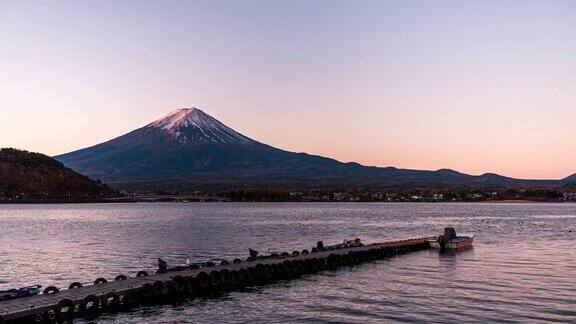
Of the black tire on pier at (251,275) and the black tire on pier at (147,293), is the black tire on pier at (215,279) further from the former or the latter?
the black tire on pier at (147,293)

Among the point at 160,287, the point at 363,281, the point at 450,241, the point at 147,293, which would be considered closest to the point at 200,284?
the point at 160,287

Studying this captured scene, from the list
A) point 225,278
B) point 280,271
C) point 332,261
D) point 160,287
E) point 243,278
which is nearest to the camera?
point 160,287

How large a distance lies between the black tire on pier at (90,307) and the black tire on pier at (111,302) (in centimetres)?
37

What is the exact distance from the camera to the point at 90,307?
29.8 metres

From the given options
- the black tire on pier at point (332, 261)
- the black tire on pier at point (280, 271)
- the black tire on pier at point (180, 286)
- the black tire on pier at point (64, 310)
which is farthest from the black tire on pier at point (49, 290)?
the black tire on pier at point (332, 261)

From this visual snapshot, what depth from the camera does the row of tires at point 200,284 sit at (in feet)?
95.8

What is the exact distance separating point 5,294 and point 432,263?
3422 centimetres

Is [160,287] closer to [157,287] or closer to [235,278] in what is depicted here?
[157,287]

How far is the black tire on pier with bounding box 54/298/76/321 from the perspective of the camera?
27814 mm

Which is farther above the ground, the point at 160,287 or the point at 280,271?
the point at 160,287

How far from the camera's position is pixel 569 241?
7362cm

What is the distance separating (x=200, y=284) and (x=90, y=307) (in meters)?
7.94

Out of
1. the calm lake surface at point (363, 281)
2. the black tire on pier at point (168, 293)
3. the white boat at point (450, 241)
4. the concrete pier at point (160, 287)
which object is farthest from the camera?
the white boat at point (450, 241)

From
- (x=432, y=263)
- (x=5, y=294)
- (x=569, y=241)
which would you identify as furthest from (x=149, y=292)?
(x=569, y=241)
